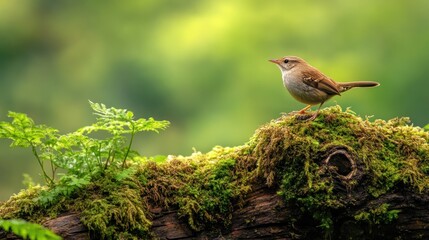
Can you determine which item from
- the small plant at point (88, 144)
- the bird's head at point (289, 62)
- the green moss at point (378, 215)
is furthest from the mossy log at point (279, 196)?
the bird's head at point (289, 62)

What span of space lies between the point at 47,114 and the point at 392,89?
950 cm

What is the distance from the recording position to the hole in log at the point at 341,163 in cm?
371

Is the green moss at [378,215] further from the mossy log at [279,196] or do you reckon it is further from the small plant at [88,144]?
the small plant at [88,144]

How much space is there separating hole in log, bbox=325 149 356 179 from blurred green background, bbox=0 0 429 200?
11.0 meters

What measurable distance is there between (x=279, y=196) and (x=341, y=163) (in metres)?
0.41

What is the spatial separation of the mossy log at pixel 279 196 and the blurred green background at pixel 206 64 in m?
10.8

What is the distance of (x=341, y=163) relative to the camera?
3.73 m

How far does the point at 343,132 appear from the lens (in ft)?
13.0

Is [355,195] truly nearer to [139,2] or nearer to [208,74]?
[208,74]

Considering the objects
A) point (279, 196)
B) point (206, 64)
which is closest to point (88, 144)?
point (279, 196)

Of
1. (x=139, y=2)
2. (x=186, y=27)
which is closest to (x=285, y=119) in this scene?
(x=186, y=27)

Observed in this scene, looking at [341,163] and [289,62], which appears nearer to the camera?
[341,163]

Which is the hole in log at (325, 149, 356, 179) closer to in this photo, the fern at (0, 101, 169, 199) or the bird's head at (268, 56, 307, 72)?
the fern at (0, 101, 169, 199)

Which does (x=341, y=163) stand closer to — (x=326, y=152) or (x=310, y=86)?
(x=326, y=152)
